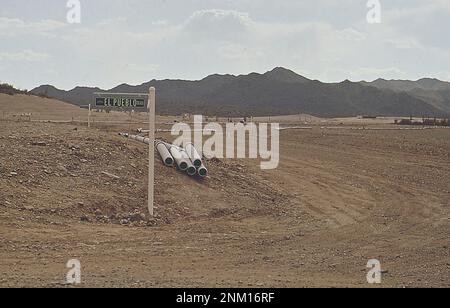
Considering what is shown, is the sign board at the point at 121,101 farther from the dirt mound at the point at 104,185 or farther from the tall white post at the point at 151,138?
the dirt mound at the point at 104,185

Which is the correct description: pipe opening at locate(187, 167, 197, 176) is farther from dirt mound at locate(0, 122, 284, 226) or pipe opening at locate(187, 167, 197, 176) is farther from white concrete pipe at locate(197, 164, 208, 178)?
dirt mound at locate(0, 122, 284, 226)

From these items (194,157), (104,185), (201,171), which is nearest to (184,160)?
(194,157)

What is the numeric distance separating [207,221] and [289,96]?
120532 mm

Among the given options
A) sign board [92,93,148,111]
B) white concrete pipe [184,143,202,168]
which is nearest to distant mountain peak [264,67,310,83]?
white concrete pipe [184,143,202,168]

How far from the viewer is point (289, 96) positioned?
5162 inches

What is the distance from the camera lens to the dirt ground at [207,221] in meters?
8.44

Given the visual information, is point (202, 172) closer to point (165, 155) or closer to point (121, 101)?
point (165, 155)

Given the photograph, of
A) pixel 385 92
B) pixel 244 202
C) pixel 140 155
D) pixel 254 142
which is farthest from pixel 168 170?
pixel 385 92

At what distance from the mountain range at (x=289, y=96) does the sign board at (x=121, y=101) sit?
314ft

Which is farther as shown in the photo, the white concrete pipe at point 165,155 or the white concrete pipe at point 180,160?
the white concrete pipe at point 165,155

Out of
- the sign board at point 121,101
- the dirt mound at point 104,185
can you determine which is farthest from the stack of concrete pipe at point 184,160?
the sign board at point 121,101

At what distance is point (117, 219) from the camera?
11.7 meters
